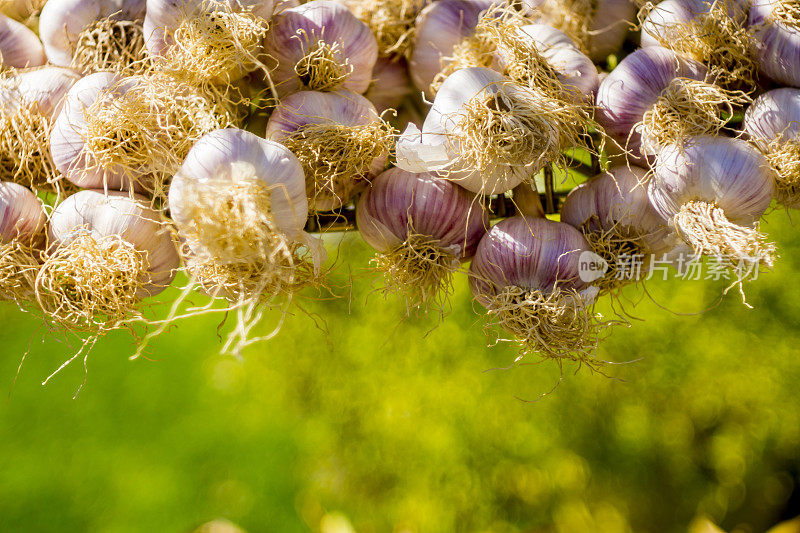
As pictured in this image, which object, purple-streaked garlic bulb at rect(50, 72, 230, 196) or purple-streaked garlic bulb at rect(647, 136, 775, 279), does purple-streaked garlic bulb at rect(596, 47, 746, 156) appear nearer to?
purple-streaked garlic bulb at rect(647, 136, 775, 279)

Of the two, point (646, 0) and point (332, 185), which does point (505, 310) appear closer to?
point (332, 185)

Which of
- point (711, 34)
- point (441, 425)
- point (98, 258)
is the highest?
point (711, 34)

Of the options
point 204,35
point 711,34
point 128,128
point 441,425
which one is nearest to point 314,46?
point 204,35

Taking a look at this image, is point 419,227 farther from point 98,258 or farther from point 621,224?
point 98,258

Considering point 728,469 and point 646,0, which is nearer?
point 646,0

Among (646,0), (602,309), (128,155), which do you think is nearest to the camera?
(128,155)

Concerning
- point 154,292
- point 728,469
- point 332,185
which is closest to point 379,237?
point 332,185

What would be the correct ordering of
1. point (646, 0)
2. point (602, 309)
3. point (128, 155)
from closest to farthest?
point (128, 155) < point (646, 0) < point (602, 309)
